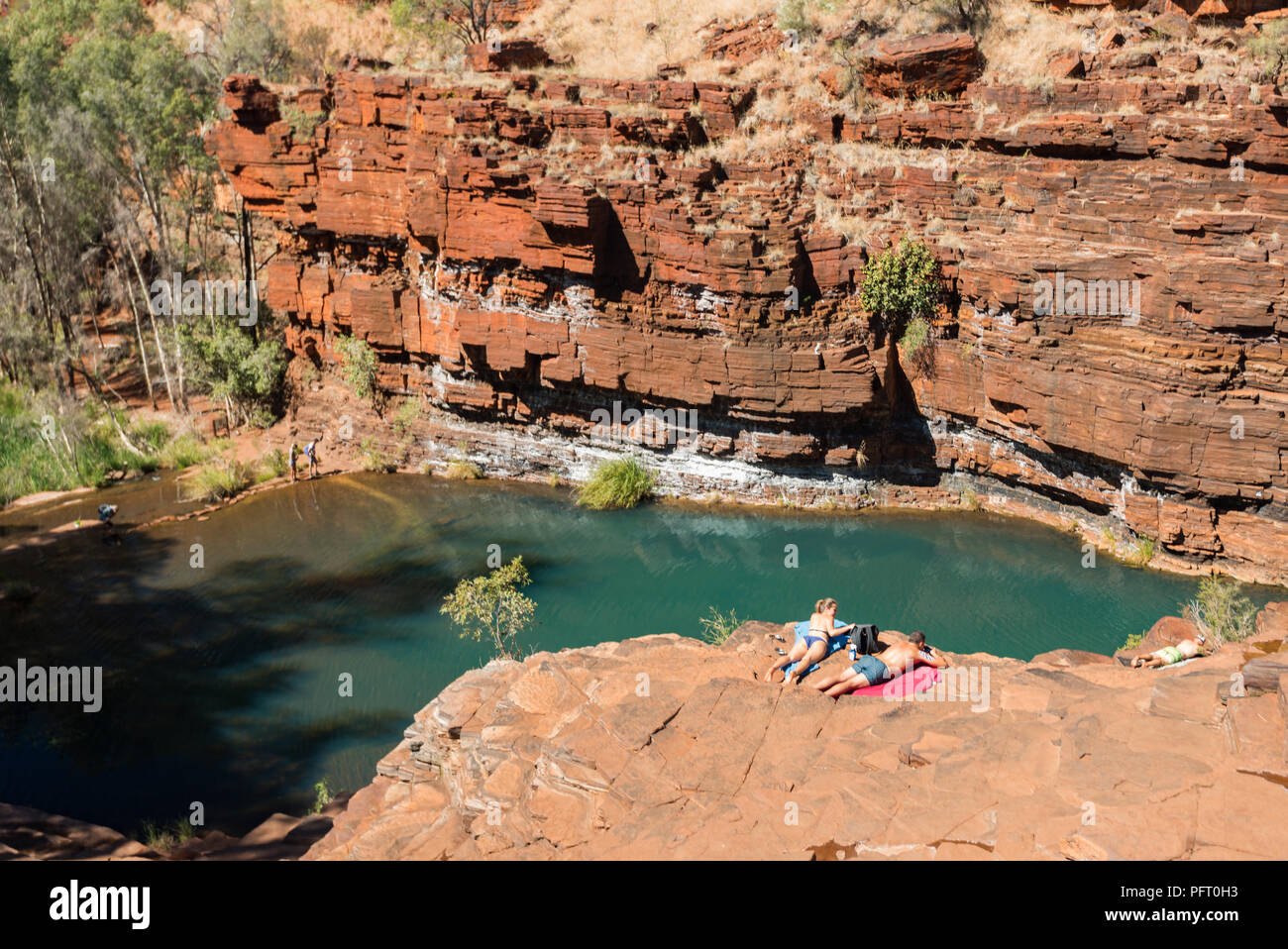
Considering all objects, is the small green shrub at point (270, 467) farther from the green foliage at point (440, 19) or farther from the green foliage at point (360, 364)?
the green foliage at point (440, 19)

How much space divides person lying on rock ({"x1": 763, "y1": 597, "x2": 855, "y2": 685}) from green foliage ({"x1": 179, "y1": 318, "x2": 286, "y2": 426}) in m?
21.3

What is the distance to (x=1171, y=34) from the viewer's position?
24.1 metres

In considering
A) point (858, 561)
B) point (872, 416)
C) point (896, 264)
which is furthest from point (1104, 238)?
point (858, 561)

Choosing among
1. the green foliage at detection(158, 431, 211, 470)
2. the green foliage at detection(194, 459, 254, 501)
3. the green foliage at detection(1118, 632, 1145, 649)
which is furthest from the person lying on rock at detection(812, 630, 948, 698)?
the green foliage at detection(158, 431, 211, 470)

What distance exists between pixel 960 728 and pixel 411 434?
19.9m

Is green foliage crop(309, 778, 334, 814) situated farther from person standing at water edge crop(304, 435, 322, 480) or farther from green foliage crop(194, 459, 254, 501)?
person standing at water edge crop(304, 435, 322, 480)

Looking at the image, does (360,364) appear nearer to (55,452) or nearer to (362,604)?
(55,452)

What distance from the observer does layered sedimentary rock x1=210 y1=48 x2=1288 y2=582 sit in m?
19.8

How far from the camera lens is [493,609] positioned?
704 inches

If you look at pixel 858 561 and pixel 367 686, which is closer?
pixel 367 686

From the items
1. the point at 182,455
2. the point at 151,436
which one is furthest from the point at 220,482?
the point at 151,436

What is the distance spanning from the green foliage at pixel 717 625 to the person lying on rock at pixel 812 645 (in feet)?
17.5

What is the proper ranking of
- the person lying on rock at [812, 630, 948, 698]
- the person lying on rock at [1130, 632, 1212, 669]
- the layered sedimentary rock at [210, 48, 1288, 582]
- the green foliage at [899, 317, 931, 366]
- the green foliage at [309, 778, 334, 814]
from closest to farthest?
the person lying on rock at [812, 630, 948, 698] < the person lying on rock at [1130, 632, 1212, 669] < the green foliage at [309, 778, 334, 814] < the layered sedimentary rock at [210, 48, 1288, 582] < the green foliage at [899, 317, 931, 366]
